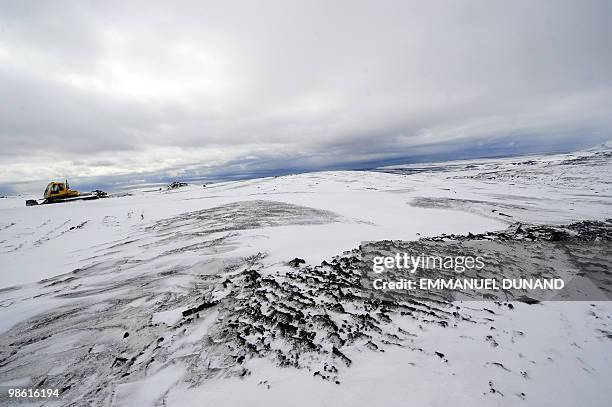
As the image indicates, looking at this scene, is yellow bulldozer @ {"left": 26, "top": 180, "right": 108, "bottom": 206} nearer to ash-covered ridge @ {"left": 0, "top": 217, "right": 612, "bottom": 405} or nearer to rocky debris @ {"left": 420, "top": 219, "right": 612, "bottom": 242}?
ash-covered ridge @ {"left": 0, "top": 217, "right": 612, "bottom": 405}

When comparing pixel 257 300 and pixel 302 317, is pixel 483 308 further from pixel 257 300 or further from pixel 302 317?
pixel 257 300

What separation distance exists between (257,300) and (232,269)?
5.89 ft

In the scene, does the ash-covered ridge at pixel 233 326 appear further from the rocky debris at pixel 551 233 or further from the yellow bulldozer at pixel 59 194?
the yellow bulldozer at pixel 59 194

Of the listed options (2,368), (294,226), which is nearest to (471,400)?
(2,368)

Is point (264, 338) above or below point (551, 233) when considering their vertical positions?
above

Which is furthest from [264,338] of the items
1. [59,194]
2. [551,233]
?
[59,194]

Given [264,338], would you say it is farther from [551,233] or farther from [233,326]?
[551,233]

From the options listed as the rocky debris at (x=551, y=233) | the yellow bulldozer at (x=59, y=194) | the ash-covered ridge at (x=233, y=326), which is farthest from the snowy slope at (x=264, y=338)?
the yellow bulldozer at (x=59, y=194)

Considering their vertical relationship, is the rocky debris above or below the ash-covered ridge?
below

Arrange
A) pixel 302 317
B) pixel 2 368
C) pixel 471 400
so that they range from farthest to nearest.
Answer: pixel 302 317
pixel 2 368
pixel 471 400

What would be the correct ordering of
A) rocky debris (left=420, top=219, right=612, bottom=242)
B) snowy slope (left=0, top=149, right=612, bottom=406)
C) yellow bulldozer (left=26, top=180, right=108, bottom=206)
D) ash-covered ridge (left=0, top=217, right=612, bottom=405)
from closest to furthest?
snowy slope (left=0, top=149, right=612, bottom=406) < ash-covered ridge (left=0, top=217, right=612, bottom=405) < rocky debris (left=420, top=219, right=612, bottom=242) < yellow bulldozer (left=26, top=180, right=108, bottom=206)

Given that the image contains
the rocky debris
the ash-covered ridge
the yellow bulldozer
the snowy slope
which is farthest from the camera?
the yellow bulldozer

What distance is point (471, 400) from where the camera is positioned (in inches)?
111

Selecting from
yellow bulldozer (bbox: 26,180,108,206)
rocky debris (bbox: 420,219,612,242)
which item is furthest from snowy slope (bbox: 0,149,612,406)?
yellow bulldozer (bbox: 26,180,108,206)
